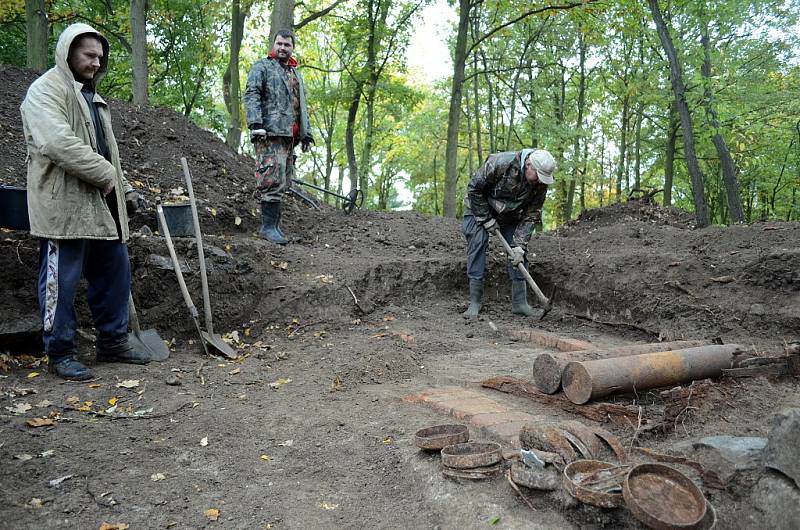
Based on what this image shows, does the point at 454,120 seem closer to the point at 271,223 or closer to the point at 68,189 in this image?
the point at 271,223

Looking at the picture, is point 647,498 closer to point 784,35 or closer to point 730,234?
point 730,234

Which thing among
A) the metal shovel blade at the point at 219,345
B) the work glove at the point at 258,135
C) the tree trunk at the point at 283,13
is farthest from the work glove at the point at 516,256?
the tree trunk at the point at 283,13

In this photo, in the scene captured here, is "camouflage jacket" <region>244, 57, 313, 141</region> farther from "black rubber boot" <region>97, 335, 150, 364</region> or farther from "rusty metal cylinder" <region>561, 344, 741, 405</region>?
"rusty metal cylinder" <region>561, 344, 741, 405</region>

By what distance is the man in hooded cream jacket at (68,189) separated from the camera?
3.54m

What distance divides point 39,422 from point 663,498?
2.97m

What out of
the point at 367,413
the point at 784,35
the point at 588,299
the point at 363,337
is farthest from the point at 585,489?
the point at 784,35

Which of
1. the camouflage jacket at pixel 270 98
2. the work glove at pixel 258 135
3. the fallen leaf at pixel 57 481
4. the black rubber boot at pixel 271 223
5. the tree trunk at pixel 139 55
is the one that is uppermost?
the tree trunk at pixel 139 55

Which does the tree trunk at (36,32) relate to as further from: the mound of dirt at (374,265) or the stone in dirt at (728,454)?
the stone in dirt at (728,454)

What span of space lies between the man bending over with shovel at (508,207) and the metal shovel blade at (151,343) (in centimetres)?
306

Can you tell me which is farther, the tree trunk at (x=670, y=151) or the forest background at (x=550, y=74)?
the tree trunk at (x=670, y=151)

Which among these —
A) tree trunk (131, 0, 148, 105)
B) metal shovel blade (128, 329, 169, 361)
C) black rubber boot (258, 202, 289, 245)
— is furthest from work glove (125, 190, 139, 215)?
tree trunk (131, 0, 148, 105)

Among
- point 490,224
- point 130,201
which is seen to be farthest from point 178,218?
point 490,224

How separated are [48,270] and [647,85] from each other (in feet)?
46.3

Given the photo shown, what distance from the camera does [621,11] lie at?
1079 cm
